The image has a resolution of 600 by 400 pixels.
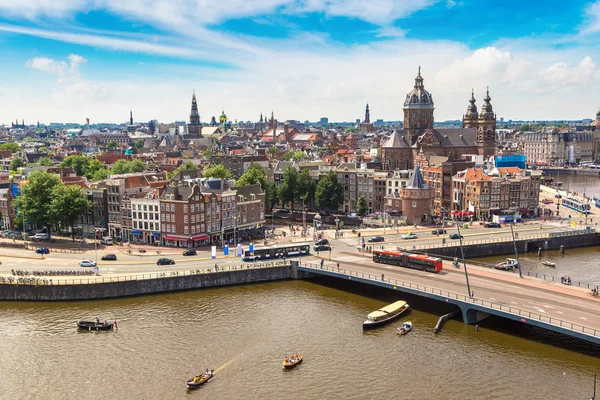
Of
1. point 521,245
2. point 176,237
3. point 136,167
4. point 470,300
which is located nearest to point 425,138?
point 521,245

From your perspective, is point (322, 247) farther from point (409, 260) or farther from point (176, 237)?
point (176, 237)

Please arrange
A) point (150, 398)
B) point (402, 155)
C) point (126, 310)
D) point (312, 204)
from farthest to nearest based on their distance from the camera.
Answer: point (402, 155) < point (312, 204) < point (126, 310) < point (150, 398)

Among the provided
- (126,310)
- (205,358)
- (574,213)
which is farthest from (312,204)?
(205,358)

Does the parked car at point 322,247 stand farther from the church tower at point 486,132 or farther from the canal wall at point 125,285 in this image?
the church tower at point 486,132

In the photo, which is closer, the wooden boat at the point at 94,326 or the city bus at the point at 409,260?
the wooden boat at the point at 94,326

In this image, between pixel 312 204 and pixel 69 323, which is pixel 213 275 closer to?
pixel 69 323

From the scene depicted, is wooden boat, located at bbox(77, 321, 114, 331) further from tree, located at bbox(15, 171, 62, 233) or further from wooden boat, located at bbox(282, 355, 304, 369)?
tree, located at bbox(15, 171, 62, 233)

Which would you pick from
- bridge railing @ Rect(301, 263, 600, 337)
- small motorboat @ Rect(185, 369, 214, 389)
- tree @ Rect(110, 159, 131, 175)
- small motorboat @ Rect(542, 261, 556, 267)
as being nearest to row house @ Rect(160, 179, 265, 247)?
bridge railing @ Rect(301, 263, 600, 337)

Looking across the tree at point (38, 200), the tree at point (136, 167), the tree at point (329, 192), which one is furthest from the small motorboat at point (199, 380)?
the tree at point (136, 167)
